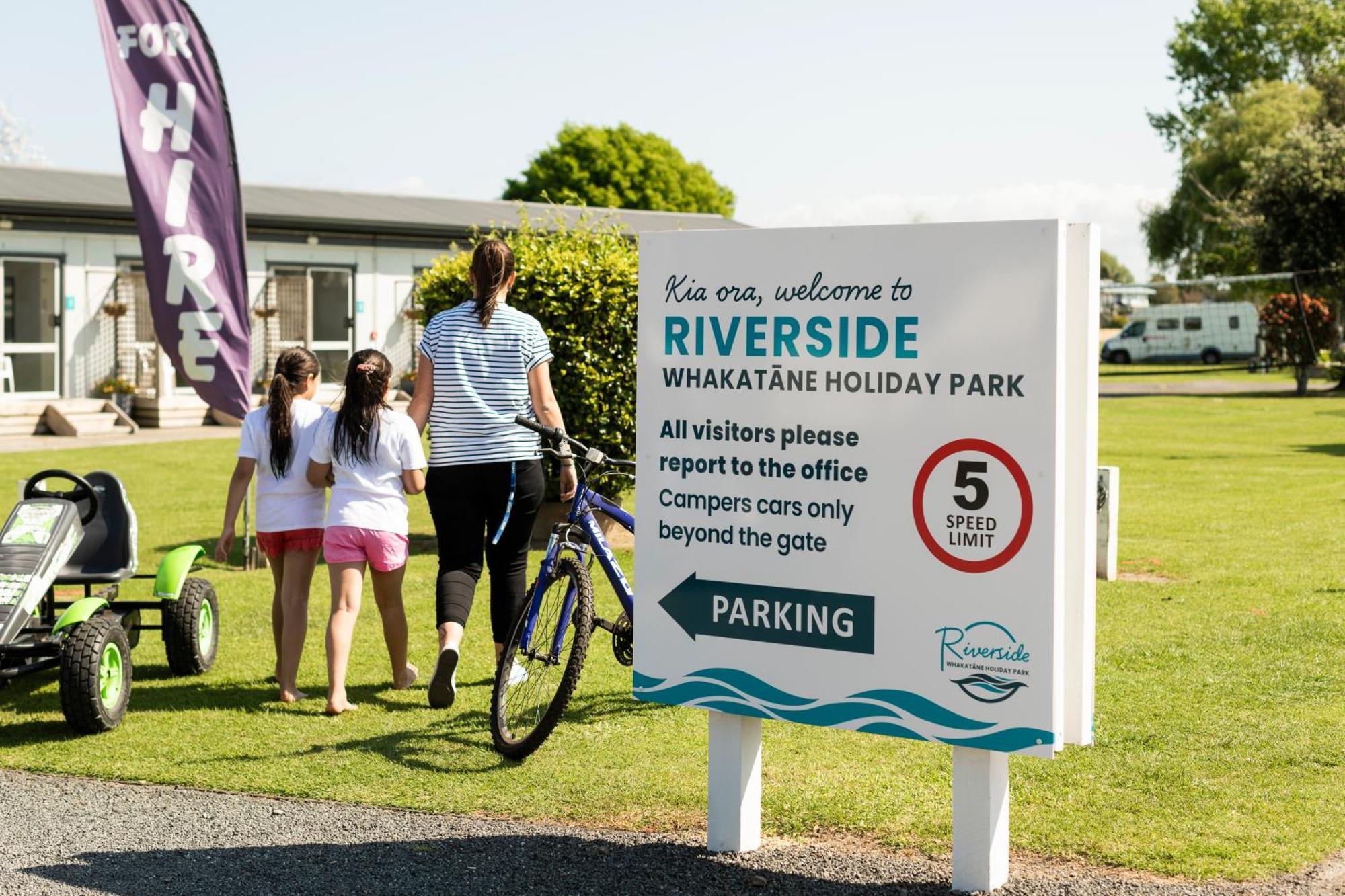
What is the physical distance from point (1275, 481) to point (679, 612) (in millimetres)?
12875

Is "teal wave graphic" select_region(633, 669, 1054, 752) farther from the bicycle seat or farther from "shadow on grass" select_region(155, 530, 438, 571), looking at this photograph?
"shadow on grass" select_region(155, 530, 438, 571)

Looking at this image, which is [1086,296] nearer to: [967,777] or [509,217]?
[967,777]

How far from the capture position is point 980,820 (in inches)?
167

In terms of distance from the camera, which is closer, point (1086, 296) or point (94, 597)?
point (1086, 296)

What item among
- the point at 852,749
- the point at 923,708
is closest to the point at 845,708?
the point at 923,708

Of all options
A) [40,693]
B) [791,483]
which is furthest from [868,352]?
[40,693]

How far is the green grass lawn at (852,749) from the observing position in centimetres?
493

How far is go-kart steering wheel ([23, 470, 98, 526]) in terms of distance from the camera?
7137mm

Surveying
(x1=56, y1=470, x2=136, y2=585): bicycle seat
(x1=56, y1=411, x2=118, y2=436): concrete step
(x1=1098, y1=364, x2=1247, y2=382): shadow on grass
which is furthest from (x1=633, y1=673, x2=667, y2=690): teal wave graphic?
(x1=1098, y1=364, x2=1247, y2=382): shadow on grass

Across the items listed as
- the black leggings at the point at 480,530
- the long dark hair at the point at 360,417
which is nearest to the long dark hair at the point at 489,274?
the long dark hair at the point at 360,417

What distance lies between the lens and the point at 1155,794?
5195mm

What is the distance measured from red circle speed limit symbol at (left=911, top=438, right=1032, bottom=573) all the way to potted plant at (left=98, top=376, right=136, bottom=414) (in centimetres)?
2524

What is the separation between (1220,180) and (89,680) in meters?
59.2

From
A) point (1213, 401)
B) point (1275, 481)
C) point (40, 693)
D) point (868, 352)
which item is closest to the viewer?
point (868, 352)
